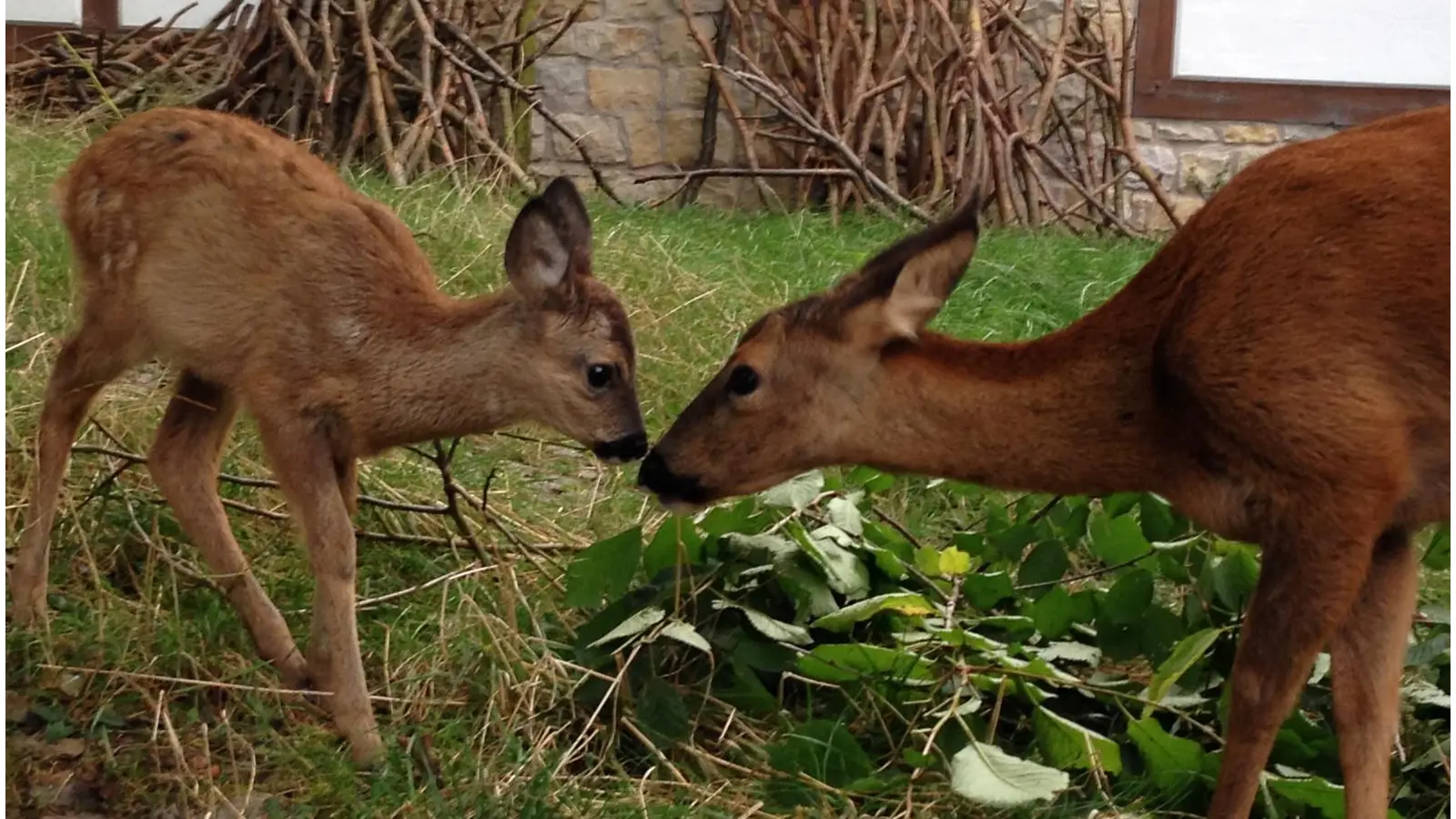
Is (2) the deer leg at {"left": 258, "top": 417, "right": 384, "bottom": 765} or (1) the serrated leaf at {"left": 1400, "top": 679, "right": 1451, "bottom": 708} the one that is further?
(1) the serrated leaf at {"left": 1400, "top": 679, "right": 1451, "bottom": 708}

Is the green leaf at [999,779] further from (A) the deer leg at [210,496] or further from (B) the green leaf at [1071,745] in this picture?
(A) the deer leg at [210,496]

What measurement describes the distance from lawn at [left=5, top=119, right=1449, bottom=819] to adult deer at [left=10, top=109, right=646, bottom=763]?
15 cm

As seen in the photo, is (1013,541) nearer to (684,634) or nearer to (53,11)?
(684,634)

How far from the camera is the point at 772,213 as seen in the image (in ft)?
32.5

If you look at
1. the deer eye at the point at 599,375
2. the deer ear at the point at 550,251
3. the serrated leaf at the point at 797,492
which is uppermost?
the deer ear at the point at 550,251

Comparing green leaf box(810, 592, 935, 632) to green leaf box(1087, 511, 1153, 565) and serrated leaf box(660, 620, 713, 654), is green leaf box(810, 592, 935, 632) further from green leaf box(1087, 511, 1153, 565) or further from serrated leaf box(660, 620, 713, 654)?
green leaf box(1087, 511, 1153, 565)

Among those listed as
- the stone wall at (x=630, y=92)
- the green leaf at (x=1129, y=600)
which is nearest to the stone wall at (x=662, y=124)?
the stone wall at (x=630, y=92)

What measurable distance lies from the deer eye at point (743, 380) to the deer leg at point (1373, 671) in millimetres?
1251

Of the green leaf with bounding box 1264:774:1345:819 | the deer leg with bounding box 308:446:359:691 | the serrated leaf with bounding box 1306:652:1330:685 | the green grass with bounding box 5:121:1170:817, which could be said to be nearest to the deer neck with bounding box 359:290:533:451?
the deer leg with bounding box 308:446:359:691

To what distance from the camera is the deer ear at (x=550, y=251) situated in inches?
142

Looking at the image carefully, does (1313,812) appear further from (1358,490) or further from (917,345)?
(917,345)

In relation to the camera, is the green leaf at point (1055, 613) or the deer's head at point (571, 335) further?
the green leaf at point (1055, 613)

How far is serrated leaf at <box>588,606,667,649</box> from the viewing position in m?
3.88

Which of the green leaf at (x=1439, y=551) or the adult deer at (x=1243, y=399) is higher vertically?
the adult deer at (x=1243, y=399)
